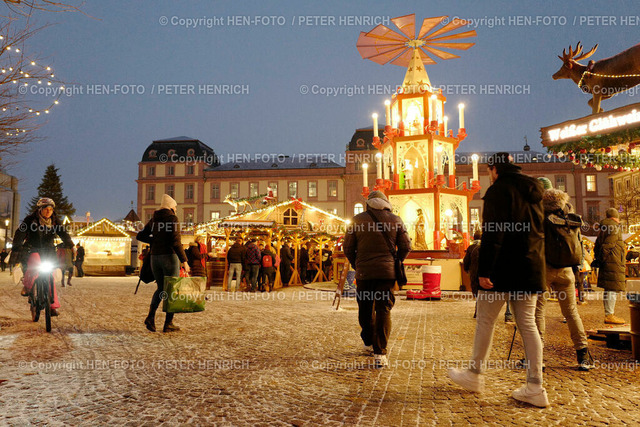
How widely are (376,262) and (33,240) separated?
5.15 meters

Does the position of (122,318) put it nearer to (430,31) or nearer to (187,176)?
(430,31)

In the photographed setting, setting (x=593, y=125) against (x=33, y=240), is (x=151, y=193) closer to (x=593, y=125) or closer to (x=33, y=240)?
(x=33, y=240)

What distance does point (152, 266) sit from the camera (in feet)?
23.5

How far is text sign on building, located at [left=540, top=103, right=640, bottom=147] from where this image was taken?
6.30m

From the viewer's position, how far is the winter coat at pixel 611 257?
7312 millimetres

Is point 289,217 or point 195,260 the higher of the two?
point 289,217

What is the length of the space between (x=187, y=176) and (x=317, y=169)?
16.7 metres

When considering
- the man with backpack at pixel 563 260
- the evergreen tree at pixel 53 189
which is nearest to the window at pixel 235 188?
the evergreen tree at pixel 53 189

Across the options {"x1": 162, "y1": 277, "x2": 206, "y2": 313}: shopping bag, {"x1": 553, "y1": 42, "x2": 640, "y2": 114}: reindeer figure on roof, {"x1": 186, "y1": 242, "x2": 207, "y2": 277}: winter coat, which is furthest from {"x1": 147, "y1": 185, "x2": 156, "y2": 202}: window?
{"x1": 553, "y1": 42, "x2": 640, "y2": 114}: reindeer figure on roof

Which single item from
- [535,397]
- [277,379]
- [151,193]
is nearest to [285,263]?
[277,379]

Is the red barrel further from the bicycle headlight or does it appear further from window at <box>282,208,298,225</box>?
window at <box>282,208,298,225</box>

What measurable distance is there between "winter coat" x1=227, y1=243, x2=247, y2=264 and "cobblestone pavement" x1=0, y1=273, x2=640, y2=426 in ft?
25.8

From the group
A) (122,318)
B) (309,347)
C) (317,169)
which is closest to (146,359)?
(309,347)

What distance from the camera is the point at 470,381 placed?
3.88 m
